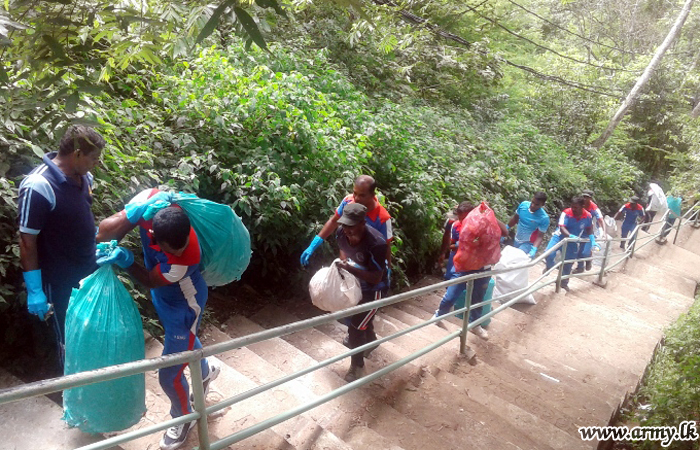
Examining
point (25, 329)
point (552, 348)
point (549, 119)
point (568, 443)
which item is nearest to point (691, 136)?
point (549, 119)

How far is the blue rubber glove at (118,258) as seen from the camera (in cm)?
221

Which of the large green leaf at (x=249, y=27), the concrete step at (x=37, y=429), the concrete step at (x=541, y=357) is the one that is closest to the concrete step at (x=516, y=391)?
the concrete step at (x=541, y=357)

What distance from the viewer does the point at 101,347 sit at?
7.10ft

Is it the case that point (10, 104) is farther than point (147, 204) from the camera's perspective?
No

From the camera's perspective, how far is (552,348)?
16.3 ft

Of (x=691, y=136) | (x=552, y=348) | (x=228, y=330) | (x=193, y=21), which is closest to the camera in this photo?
(x=193, y=21)

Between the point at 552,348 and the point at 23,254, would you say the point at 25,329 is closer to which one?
the point at 23,254

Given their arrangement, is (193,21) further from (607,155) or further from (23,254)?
(607,155)

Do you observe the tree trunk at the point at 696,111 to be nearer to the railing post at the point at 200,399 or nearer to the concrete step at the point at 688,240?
the concrete step at the point at 688,240

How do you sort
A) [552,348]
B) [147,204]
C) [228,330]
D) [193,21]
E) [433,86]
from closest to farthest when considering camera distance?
1. [193,21]
2. [147,204]
3. [228,330]
4. [552,348]
5. [433,86]

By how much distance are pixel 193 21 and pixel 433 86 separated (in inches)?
402

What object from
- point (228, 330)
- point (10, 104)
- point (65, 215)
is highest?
point (10, 104)

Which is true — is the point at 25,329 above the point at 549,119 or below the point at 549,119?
below

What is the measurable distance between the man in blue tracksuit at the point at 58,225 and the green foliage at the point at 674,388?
14.9 ft
